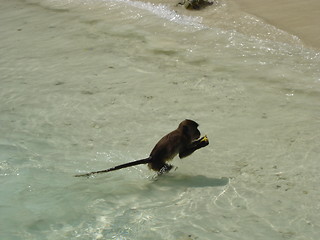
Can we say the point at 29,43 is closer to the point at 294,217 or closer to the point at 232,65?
the point at 232,65

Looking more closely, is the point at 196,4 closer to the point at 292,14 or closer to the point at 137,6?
the point at 137,6

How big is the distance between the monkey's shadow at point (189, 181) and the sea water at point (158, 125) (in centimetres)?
1

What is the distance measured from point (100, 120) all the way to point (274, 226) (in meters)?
2.30

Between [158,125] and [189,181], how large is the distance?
1.03 metres

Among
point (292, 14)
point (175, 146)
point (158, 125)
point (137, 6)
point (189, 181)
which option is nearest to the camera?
point (175, 146)

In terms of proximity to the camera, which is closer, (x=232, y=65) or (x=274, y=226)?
(x=274, y=226)

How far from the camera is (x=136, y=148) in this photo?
15.3 ft

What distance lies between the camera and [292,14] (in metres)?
7.41

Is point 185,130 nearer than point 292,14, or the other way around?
point 185,130

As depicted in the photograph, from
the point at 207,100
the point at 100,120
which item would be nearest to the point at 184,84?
the point at 207,100

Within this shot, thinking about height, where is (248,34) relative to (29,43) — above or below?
above

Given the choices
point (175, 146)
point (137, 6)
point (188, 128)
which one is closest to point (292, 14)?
point (137, 6)

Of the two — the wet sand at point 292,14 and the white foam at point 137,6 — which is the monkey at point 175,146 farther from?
the white foam at point 137,6

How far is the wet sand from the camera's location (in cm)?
679
